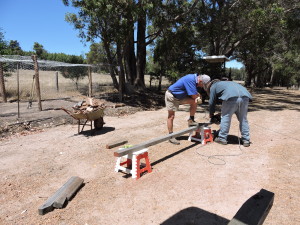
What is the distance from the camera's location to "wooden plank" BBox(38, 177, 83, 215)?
304 centimetres

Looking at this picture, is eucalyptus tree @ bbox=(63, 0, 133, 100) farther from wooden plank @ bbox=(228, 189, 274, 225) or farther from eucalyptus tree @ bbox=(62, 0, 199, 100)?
wooden plank @ bbox=(228, 189, 274, 225)

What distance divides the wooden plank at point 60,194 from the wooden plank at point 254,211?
2.54 m

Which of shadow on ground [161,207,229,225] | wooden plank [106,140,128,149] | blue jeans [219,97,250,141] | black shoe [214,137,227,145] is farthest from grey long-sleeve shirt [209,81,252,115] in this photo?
shadow on ground [161,207,229,225]

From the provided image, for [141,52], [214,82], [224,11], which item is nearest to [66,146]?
[214,82]

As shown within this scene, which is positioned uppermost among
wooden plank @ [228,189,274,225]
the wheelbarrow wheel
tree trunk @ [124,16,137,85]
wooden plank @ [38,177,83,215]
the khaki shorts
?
tree trunk @ [124,16,137,85]

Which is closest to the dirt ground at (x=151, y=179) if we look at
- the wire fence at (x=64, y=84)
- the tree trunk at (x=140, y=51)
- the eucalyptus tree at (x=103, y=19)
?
the eucalyptus tree at (x=103, y=19)

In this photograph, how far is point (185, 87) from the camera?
18.2 ft

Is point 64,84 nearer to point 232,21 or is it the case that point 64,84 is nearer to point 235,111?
point 232,21

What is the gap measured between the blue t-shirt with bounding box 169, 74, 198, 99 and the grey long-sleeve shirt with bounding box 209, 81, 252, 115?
497mm

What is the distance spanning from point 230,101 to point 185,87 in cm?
108

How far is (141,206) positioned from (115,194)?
1.68ft

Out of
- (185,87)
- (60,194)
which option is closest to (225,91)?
(185,87)

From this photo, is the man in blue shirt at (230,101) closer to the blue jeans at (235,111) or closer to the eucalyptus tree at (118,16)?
the blue jeans at (235,111)

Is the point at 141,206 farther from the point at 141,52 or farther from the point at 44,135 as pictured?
the point at 141,52
